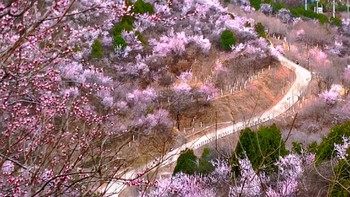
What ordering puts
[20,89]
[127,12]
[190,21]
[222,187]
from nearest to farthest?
[20,89], [127,12], [222,187], [190,21]

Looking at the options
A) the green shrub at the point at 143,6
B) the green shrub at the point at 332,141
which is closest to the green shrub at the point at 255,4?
the green shrub at the point at 143,6

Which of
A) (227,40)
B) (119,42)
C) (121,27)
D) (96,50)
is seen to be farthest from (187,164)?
(227,40)

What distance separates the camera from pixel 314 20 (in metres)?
35.2

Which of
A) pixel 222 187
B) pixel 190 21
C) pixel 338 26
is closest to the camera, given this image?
pixel 222 187

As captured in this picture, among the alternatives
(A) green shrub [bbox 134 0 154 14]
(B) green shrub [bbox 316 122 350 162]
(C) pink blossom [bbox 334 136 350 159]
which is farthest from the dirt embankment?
(C) pink blossom [bbox 334 136 350 159]

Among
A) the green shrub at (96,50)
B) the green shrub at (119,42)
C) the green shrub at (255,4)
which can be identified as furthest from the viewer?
the green shrub at (255,4)

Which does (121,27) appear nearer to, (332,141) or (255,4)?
(332,141)

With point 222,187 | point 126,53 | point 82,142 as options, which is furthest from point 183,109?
point 82,142

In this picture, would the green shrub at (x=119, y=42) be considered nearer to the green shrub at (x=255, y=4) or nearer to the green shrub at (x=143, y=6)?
the green shrub at (x=143, y=6)

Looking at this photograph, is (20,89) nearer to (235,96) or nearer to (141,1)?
(235,96)

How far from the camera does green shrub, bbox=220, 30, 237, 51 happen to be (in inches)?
961

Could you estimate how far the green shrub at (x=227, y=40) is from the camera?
24422mm

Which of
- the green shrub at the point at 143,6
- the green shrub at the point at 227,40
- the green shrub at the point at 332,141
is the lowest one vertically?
the green shrub at the point at 332,141

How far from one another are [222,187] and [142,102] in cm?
858
